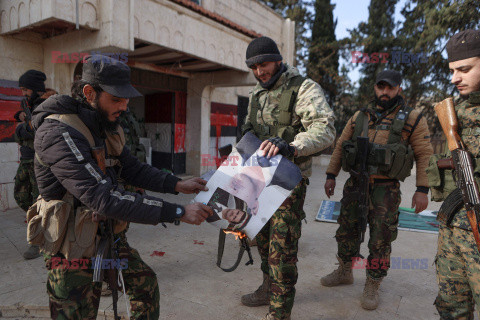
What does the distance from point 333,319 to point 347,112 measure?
1415cm

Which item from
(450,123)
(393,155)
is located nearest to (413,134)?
(393,155)

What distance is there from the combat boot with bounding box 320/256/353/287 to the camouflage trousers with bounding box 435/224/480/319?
3.57 ft

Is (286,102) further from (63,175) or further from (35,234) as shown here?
(35,234)

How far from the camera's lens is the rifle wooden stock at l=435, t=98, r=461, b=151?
1795 millimetres

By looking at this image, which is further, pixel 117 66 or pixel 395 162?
pixel 395 162

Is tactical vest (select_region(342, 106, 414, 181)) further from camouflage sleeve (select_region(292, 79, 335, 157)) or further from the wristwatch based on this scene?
the wristwatch

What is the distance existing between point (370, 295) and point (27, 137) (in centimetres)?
370

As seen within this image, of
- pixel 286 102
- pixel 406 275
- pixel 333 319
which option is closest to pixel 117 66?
pixel 286 102

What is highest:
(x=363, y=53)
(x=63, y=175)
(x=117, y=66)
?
(x=363, y=53)

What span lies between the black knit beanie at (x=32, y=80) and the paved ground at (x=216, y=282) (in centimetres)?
179

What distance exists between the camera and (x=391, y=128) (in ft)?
8.86

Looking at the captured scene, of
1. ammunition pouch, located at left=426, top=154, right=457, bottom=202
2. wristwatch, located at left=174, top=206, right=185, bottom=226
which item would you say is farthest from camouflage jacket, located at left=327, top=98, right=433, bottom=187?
wristwatch, located at left=174, top=206, right=185, bottom=226

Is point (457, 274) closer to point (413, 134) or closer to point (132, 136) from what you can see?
point (413, 134)

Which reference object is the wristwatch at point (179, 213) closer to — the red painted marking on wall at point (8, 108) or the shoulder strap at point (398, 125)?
the shoulder strap at point (398, 125)
